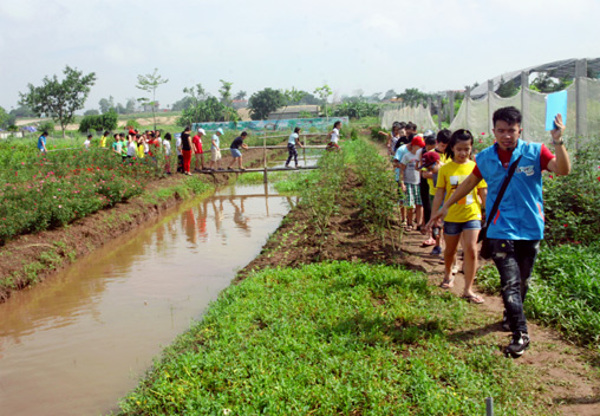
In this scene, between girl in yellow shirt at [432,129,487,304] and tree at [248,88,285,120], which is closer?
girl in yellow shirt at [432,129,487,304]

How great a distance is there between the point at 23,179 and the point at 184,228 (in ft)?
10.9

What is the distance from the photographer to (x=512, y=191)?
12.1ft

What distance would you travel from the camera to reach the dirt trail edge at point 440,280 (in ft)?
10.9

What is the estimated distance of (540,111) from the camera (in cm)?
884

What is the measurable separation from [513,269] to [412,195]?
13.2ft

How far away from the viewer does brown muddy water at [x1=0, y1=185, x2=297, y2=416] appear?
459cm

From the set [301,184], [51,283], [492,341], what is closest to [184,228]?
[51,283]

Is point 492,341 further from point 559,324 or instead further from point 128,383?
point 128,383

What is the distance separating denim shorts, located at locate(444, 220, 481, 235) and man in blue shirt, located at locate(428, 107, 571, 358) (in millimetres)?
1034

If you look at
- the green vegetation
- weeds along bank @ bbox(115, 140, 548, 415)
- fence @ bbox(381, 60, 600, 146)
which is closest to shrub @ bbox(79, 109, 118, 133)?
fence @ bbox(381, 60, 600, 146)

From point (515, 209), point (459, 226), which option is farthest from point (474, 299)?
point (515, 209)

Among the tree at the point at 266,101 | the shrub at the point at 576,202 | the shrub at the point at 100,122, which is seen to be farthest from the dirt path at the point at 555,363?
the tree at the point at 266,101

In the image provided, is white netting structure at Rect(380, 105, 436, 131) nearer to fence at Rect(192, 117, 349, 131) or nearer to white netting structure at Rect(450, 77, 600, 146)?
white netting structure at Rect(450, 77, 600, 146)

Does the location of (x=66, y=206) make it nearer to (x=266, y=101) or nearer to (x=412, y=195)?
(x=412, y=195)
